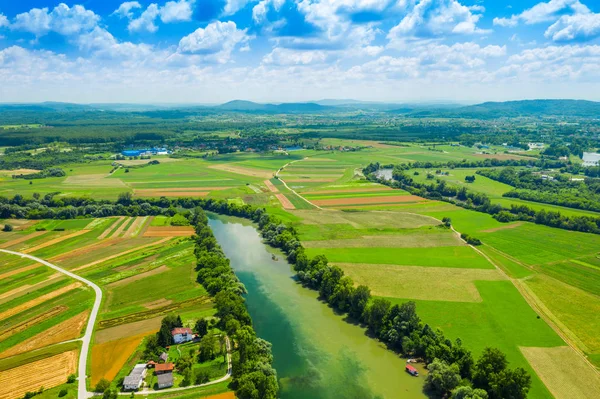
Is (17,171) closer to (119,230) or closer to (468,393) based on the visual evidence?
(119,230)

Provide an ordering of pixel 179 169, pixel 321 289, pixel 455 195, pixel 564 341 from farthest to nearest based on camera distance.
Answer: pixel 179 169 < pixel 455 195 < pixel 321 289 < pixel 564 341

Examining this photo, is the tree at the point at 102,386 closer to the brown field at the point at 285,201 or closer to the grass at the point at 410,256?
the grass at the point at 410,256

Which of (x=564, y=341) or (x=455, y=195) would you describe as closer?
(x=564, y=341)

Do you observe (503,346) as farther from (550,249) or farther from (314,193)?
(314,193)

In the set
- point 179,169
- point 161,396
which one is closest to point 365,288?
point 161,396

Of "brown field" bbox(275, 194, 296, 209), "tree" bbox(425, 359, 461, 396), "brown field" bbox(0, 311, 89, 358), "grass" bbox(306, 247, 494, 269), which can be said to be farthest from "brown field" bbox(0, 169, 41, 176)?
"tree" bbox(425, 359, 461, 396)

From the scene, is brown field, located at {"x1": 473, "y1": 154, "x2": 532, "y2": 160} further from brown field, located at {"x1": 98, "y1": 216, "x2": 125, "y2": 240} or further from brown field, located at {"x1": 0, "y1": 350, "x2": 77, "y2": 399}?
brown field, located at {"x1": 0, "y1": 350, "x2": 77, "y2": 399}

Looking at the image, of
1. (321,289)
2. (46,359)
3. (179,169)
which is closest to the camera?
(46,359)
